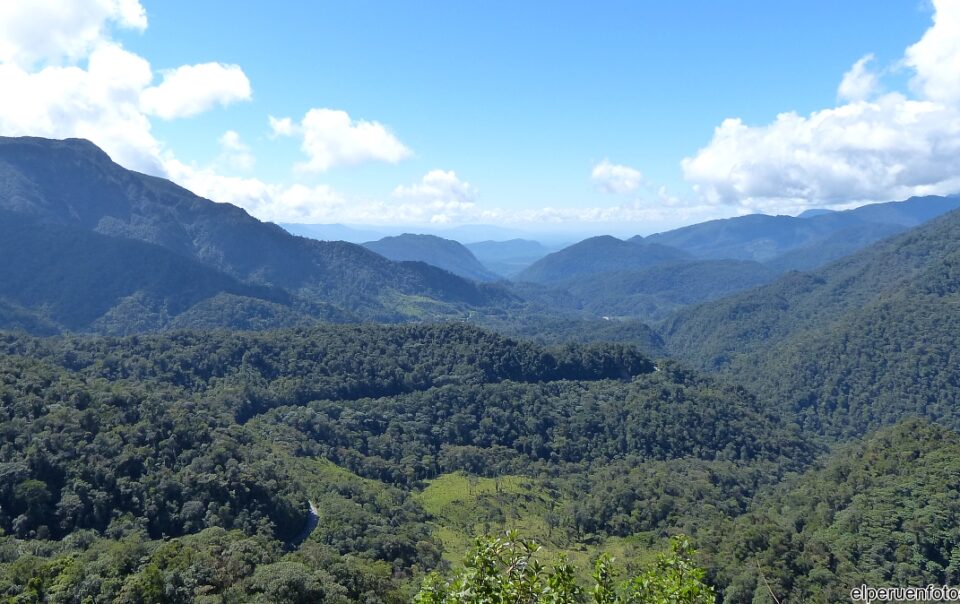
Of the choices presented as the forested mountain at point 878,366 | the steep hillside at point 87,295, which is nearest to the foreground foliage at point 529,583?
the forested mountain at point 878,366

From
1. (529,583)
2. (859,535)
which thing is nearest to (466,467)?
(859,535)

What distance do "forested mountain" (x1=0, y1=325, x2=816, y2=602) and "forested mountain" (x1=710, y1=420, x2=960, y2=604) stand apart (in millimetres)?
14703

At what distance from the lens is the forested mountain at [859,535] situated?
4791 cm

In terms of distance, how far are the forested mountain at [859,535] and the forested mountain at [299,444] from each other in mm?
14703

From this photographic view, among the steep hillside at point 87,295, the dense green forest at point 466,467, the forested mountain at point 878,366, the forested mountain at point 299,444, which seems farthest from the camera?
the steep hillside at point 87,295

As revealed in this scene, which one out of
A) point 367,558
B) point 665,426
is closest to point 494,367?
point 665,426

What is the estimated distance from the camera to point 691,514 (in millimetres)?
69875

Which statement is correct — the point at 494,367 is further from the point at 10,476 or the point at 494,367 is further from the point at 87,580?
the point at 87,580

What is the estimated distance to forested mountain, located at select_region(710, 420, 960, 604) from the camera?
47.9m

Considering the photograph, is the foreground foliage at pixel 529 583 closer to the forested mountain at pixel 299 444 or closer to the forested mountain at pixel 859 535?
→ the forested mountain at pixel 299 444

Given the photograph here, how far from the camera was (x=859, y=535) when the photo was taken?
56.7 metres

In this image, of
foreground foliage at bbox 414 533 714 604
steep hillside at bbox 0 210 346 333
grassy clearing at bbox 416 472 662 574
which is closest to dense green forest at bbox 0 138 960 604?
foreground foliage at bbox 414 533 714 604

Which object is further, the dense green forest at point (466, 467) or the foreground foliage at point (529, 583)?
the dense green forest at point (466, 467)

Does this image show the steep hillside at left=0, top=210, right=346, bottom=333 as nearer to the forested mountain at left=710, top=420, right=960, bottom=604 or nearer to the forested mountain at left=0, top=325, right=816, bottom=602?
the forested mountain at left=0, top=325, right=816, bottom=602
